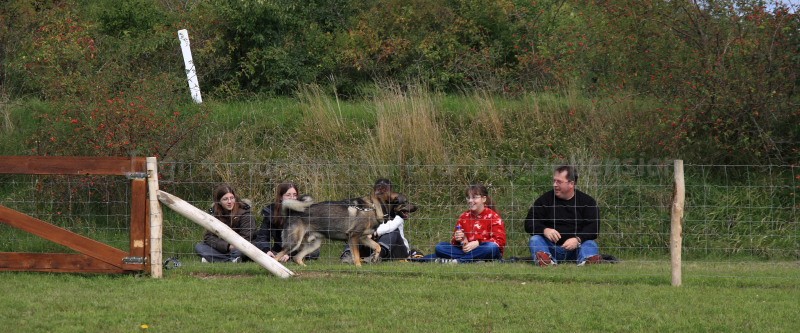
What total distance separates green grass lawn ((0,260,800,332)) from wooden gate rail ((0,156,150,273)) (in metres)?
0.14

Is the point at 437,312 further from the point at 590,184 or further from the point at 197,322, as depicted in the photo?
the point at 590,184

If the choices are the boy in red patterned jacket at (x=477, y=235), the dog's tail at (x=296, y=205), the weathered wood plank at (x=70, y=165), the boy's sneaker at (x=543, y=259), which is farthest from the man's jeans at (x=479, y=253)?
the weathered wood plank at (x=70, y=165)

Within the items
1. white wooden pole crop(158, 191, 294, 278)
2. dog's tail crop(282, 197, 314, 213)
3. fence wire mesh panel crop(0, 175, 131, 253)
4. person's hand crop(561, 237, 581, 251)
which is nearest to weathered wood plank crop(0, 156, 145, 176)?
white wooden pole crop(158, 191, 294, 278)

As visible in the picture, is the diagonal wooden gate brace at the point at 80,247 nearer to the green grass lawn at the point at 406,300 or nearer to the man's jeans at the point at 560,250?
the green grass lawn at the point at 406,300

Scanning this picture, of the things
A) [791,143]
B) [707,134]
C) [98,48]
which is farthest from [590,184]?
[98,48]

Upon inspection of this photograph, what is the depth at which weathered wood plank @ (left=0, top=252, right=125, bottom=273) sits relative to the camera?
32.8ft

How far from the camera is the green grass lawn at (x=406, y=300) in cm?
798

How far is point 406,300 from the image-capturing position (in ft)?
29.2

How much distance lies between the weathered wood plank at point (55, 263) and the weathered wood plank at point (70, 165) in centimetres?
82

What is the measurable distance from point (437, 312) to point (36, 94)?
1307cm

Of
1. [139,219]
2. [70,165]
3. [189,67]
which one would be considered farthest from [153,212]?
[189,67]

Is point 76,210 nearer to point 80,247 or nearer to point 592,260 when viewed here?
point 80,247

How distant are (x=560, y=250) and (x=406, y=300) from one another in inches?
124

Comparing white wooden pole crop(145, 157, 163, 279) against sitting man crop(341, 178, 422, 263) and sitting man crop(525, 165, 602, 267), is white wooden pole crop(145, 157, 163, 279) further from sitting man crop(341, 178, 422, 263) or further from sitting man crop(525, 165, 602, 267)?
sitting man crop(525, 165, 602, 267)
